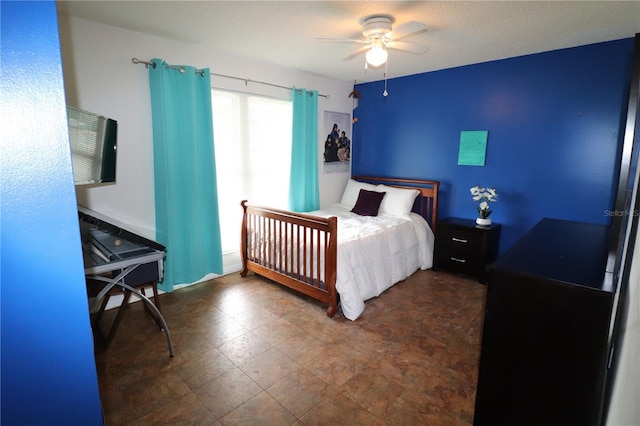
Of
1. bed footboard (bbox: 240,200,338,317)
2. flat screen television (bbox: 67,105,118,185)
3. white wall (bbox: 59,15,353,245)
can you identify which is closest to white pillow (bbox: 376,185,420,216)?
bed footboard (bbox: 240,200,338,317)

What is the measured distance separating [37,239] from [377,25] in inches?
90.5

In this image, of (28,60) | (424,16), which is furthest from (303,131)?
(28,60)

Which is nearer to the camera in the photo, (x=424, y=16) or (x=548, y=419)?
(x=548, y=419)

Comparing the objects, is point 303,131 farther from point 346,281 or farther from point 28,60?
point 28,60

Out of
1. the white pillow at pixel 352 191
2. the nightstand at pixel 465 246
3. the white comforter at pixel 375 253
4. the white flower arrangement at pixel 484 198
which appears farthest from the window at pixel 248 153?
the white flower arrangement at pixel 484 198

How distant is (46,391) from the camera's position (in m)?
0.86

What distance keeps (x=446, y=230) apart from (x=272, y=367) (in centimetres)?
237

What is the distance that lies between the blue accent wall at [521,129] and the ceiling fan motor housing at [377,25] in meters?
1.07

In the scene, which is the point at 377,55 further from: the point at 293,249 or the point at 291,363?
the point at 291,363

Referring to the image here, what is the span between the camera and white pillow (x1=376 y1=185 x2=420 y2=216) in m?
3.81

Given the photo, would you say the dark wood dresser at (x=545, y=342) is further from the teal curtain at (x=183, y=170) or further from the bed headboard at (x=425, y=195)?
the teal curtain at (x=183, y=170)

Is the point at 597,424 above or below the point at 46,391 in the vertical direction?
below

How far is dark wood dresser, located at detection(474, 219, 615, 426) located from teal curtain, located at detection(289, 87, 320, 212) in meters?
2.75

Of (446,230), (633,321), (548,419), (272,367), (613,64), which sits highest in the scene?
(613,64)
